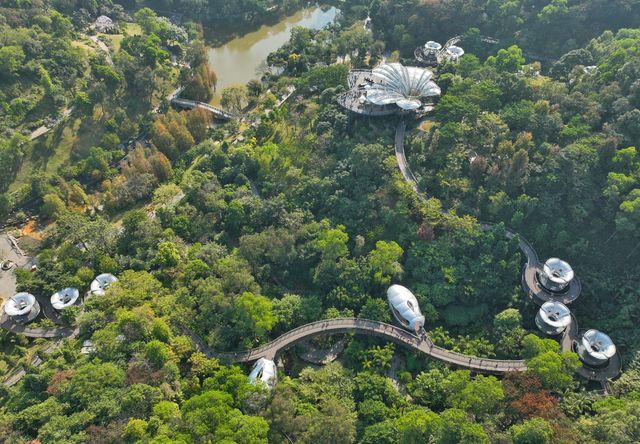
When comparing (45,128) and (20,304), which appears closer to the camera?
(20,304)

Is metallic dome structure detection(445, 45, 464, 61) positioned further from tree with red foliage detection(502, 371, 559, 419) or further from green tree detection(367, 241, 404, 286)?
tree with red foliage detection(502, 371, 559, 419)

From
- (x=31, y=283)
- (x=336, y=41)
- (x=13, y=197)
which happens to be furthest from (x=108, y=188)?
(x=336, y=41)

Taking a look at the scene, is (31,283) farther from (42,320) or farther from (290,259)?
(290,259)

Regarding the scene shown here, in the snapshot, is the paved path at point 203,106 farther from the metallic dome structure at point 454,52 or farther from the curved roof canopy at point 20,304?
the curved roof canopy at point 20,304

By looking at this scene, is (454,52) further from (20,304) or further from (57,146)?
(20,304)

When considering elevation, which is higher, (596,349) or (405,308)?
(405,308)

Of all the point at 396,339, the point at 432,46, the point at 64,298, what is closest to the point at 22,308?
the point at 64,298

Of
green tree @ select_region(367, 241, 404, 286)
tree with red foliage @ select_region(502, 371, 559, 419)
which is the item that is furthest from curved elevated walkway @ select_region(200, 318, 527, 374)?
green tree @ select_region(367, 241, 404, 286)
